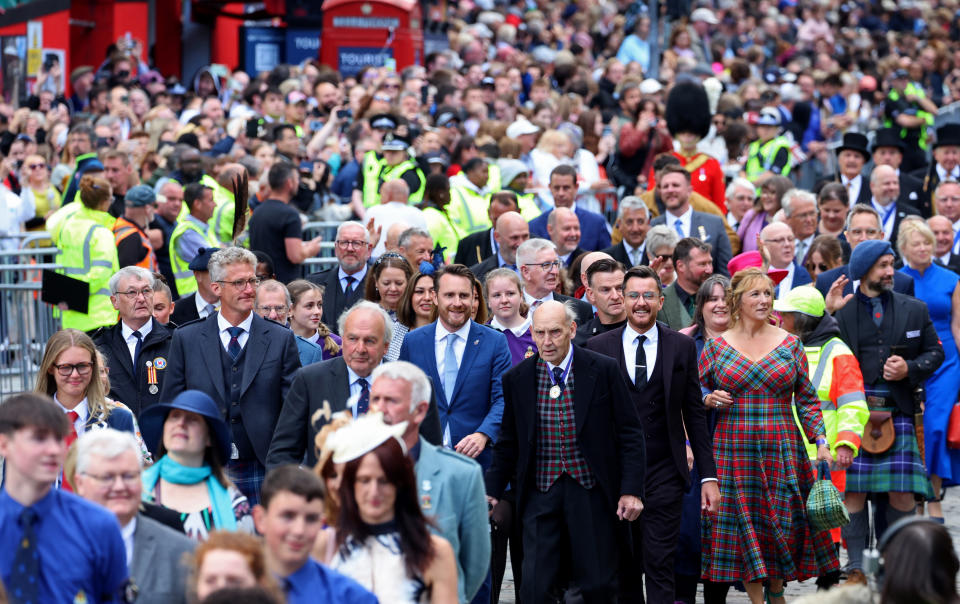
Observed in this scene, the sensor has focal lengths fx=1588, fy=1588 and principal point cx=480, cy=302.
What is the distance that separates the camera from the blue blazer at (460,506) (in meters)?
6.45

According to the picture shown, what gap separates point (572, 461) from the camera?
821 centimetres

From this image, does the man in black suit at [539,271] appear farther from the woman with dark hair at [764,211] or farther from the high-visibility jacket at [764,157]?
the high-visibility jacket at [764,157]

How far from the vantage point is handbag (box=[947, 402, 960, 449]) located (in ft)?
35.7

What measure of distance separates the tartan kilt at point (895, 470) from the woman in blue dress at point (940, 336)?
705mm

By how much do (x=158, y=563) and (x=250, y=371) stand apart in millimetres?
2928

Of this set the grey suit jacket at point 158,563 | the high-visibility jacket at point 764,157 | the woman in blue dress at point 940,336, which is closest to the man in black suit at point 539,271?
the woman in blue dress at point 940,336

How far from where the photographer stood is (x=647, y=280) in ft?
29.5

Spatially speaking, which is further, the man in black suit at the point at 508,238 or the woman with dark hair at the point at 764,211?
the woman with dark hair at the point at 764,211

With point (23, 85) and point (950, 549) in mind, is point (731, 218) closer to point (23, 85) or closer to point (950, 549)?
point (950, 549)

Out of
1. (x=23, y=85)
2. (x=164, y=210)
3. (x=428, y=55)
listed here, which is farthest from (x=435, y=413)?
(x=428, y=55)

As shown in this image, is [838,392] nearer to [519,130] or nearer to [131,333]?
[131,333]

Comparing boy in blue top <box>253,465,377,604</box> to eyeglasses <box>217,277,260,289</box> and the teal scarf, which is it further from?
eyeglasses <box>217,277,260,289</box>

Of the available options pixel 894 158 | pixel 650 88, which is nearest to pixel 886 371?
pixel 894 158

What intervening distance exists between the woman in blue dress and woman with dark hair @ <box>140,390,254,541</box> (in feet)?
19.8
